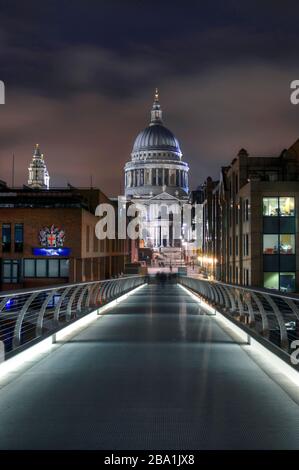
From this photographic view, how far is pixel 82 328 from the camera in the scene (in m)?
16.0

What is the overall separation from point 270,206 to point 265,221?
124 centimetres

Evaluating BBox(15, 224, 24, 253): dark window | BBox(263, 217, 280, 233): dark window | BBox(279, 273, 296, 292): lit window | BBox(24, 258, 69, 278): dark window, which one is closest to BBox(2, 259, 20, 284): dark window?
BBox(24, 258, 69, 278): dark window

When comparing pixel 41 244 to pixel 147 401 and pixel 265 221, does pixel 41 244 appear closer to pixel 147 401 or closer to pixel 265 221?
pixel 265 221

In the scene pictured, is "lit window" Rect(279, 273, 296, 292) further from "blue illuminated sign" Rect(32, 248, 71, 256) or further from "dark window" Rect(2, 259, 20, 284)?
"dark window" Rect(2, 259, 20, 284)

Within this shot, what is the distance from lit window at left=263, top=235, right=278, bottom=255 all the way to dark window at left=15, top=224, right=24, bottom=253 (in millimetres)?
20251

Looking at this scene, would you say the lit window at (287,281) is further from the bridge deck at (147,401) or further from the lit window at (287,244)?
the bridge deck at (147,401)

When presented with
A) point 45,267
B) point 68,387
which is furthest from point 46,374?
point 45,267

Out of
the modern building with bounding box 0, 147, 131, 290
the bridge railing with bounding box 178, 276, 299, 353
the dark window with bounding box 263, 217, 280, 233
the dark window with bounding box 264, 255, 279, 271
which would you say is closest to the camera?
the bridge railing with bounding box 178, 276, 299, 353

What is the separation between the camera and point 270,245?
54.0 meters

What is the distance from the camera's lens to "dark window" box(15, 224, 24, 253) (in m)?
60.2

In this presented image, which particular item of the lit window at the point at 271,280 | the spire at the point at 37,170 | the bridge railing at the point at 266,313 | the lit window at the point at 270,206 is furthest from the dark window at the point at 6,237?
the spire at the point at 37,170

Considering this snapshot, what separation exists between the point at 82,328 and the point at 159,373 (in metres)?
6.89
